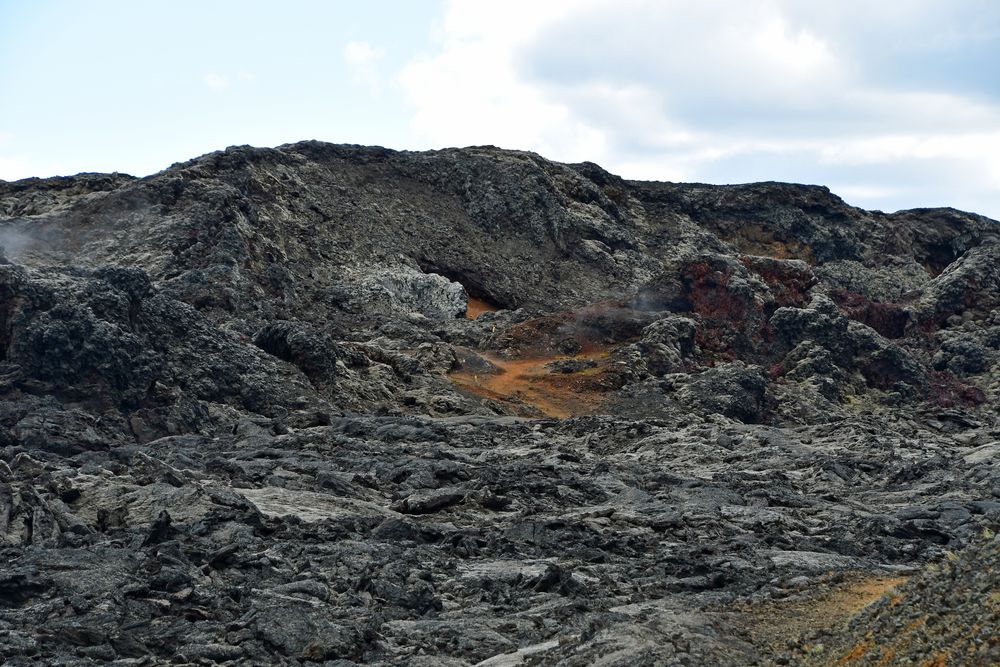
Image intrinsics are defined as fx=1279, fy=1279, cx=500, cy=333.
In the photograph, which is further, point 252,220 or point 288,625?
point 252,220

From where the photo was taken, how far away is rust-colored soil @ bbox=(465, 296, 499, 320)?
57.0m

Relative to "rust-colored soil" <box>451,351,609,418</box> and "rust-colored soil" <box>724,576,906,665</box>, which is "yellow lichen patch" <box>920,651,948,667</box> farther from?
"rust-colored soil" <box>451,351,609,418</box>

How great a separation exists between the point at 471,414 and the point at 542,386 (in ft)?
20.0

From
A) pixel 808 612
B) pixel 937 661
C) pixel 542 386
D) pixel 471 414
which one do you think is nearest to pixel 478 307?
pixel 542 386

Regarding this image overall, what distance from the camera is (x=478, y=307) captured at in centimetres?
5847

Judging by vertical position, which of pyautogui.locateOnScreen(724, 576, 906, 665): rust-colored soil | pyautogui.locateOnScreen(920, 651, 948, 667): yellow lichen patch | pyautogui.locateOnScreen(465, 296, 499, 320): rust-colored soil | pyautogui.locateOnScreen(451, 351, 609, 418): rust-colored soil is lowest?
pyautogui.locateOnScreen(724, 576, 906, 665): rust-colored soil

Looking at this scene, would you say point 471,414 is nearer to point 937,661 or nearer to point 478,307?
point 478,307

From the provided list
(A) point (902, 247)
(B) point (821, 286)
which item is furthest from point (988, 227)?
(B) point (821, 286)

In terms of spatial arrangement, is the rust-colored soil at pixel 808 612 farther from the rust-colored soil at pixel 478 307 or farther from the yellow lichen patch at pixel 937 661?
the rust-colored soil at pixel 478 307

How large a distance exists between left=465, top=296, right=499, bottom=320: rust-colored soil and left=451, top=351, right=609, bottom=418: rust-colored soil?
38.3ft

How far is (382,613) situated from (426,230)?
4543 cm

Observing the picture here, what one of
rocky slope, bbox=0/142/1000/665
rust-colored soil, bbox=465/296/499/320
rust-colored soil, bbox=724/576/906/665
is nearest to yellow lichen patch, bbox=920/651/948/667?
rocky slope, bbox=0/142/1000/665

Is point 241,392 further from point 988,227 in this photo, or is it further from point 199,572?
point 988,227

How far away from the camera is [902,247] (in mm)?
71188
